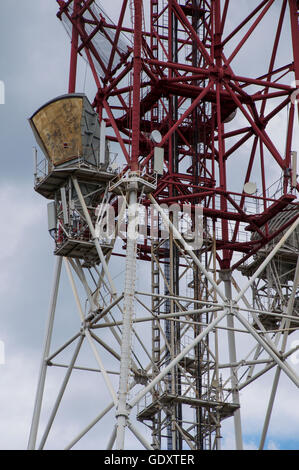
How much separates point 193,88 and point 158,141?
401 cm

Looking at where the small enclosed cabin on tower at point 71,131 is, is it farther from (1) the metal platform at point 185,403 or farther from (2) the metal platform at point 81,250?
(1) the metal platform at point 185,403

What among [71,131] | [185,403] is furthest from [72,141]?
[185,403]

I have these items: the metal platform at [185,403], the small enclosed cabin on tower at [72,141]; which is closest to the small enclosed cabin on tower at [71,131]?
the small enclosed cabin on tower at [72,141]

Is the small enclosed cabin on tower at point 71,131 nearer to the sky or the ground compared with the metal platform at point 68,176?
nearer to the sky

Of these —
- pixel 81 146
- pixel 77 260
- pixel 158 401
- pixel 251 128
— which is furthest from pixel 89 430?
pixel 251 128

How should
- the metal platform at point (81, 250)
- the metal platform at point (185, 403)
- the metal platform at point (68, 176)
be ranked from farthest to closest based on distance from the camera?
the metal platform at point (68, 176) → the metal platform at point (81, 250) → the metal platform at point (185, 403)

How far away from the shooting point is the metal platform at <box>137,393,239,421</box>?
2562 inches

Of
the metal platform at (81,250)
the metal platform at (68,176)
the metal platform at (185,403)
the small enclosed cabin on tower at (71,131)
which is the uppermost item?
the small enclosed cabin on tower at (71,131)

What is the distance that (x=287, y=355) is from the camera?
218ft

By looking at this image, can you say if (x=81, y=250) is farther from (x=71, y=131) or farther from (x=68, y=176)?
(x=71, y=131)

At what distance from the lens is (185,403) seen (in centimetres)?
6562

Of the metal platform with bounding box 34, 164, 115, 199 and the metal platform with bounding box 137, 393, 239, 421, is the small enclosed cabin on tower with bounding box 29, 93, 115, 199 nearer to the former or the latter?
the metal platform with bounding box 34, 164, 115, 199

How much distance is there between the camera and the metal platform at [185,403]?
6506cm
